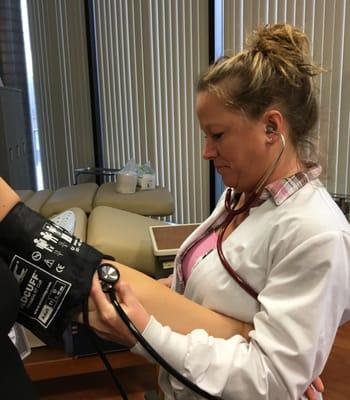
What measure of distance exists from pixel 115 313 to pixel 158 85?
2841mm

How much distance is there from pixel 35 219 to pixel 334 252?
18.8 inches

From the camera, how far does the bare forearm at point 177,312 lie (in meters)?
0.77

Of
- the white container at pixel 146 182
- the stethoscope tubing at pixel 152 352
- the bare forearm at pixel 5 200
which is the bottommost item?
the white container at pixel 146 182

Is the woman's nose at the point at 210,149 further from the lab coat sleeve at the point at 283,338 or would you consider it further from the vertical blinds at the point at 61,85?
the vertical blinds at the point at 61,85

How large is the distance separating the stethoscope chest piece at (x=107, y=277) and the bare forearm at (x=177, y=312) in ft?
0.16

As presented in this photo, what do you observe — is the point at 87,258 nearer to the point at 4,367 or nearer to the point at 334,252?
the point at 4,367

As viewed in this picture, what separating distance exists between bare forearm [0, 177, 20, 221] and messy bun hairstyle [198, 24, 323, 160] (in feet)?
1.42

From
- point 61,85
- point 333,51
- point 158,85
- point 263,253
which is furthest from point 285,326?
point 61,85

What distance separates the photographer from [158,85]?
332cm

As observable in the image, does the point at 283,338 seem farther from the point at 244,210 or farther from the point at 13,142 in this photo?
the point at 13,142

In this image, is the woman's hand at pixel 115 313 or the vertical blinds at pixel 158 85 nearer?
the woman's hand at pixel 115 313

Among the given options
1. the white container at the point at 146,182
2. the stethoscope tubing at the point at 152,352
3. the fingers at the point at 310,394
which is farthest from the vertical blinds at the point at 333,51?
the stethoscope tubing at the point at 152,352

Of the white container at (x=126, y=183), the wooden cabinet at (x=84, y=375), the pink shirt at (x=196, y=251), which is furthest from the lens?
the white container at (x=126, y=183)

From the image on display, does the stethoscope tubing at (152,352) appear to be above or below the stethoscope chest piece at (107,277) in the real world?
below
